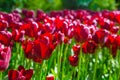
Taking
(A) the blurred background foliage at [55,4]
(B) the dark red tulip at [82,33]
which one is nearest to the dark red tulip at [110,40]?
(B) the dark red tulip at [82,33]

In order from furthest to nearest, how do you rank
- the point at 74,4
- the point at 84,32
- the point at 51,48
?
the point at 74,4 < the point at 84,32 < the point at 51,48

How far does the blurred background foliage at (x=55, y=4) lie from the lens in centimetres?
1136

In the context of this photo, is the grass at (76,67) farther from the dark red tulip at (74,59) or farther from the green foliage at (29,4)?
the green foliage at (29,4)

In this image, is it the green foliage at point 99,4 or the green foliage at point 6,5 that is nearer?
the green foliage at point 6,5

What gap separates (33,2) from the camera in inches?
505

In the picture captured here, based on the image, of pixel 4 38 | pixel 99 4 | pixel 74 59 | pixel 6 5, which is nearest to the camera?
pixel 4 38

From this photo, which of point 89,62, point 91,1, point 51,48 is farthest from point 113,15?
point 91,1

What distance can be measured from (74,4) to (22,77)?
12.4m

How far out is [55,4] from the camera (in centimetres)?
1481

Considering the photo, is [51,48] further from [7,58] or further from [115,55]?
[115,55]

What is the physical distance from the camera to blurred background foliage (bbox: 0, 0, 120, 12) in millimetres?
11359

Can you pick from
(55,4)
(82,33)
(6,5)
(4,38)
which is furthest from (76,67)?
(55,4)

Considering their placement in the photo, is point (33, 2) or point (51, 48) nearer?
point (51, 48)

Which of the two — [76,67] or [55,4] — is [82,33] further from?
[55,4]
